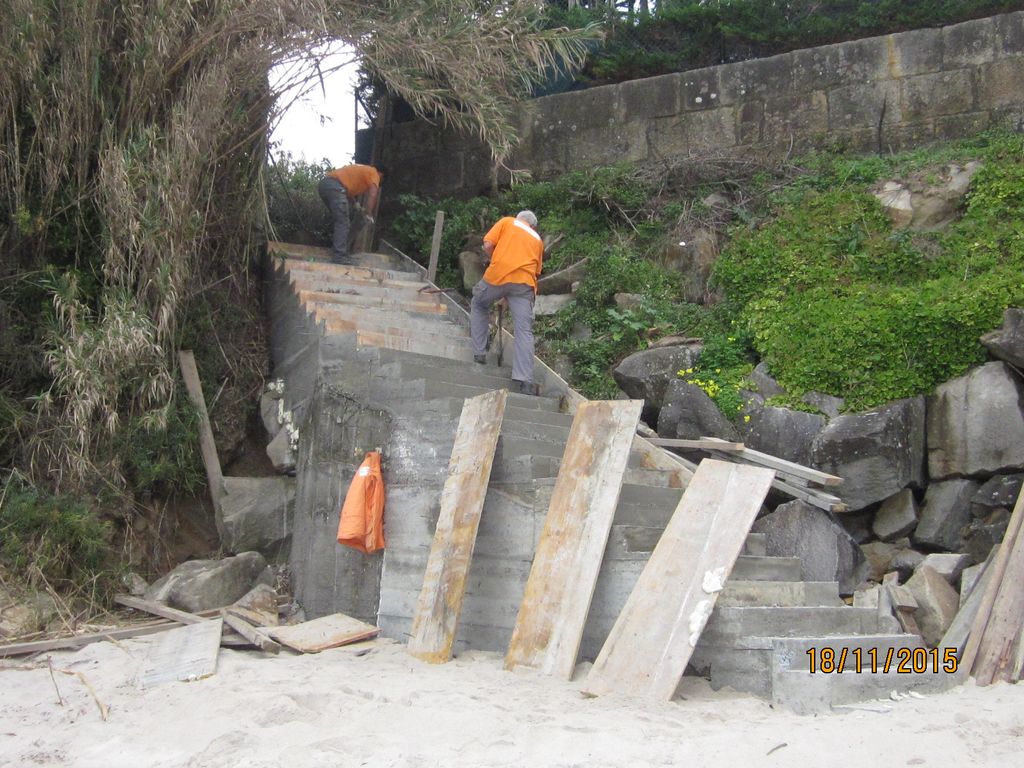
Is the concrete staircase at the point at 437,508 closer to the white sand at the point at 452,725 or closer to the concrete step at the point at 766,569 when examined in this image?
the concrete step at the point at 766,569

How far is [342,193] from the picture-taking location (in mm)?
9758

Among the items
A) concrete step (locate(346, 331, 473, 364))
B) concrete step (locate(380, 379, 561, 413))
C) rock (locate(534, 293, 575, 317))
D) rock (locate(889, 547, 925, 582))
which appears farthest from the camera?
rock (locate(534, 293, 575, 317))

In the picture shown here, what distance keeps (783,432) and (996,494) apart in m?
1.40

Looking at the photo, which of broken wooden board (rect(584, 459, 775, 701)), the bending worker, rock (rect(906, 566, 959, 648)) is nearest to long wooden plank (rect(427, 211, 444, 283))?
the bending worker

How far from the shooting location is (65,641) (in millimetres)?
5949

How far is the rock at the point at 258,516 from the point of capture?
7.47 metres

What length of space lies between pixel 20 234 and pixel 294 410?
2.39m

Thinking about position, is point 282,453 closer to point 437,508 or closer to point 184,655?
point 437,508

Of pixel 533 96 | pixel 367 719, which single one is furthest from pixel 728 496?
pixel 533 96

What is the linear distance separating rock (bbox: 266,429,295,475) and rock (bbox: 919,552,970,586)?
4.52 metres

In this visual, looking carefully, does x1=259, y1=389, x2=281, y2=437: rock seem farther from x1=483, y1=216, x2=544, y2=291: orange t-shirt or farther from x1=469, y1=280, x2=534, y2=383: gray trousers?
x1=483, y1=216, x2=544, y2=291: orange t-shirt

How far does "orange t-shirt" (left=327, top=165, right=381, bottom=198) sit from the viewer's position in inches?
389

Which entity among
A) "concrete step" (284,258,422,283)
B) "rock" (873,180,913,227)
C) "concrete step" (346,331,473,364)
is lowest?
"concrete step" (346,331,473,364)

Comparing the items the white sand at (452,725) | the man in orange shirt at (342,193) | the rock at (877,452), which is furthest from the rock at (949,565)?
the man in orange shirt at (342,193)
